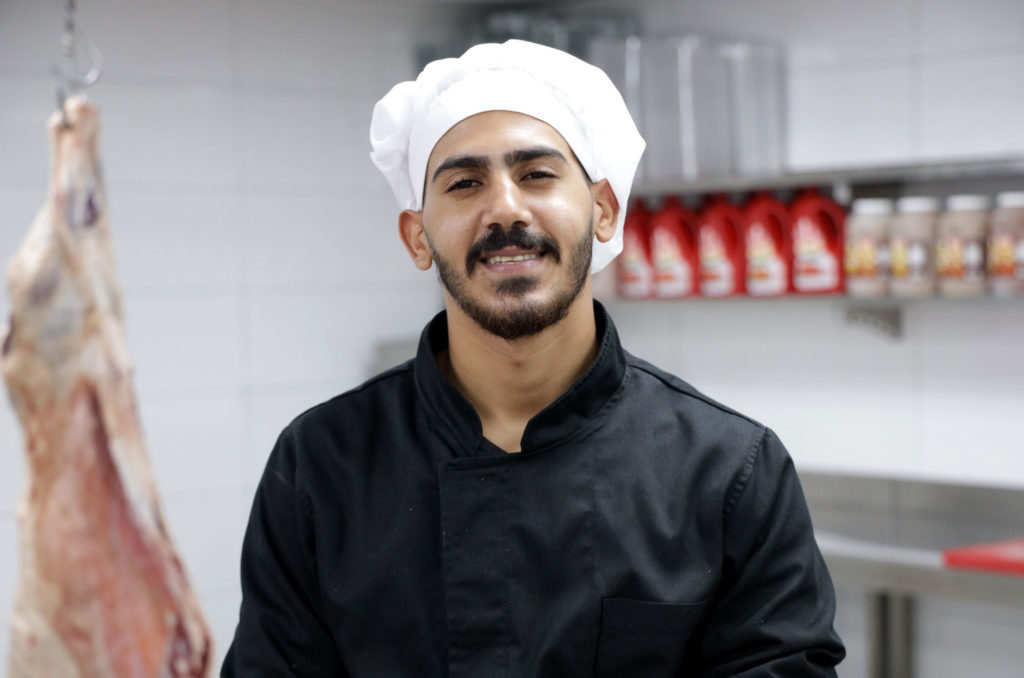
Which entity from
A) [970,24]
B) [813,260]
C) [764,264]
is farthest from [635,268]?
[970,24]

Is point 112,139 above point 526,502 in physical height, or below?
above

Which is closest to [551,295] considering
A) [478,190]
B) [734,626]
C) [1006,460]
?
[478,190]

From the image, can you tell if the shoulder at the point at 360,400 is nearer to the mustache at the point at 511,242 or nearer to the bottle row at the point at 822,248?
the mustache at the point at 511,242

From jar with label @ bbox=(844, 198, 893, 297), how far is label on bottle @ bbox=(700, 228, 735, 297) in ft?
1.08

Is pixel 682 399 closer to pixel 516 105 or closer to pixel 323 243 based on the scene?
pixel 516 105

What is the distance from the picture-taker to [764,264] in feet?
9.02

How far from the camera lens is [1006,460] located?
8.63ft

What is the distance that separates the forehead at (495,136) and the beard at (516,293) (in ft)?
0.33

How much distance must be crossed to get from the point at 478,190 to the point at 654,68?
181 centimetres

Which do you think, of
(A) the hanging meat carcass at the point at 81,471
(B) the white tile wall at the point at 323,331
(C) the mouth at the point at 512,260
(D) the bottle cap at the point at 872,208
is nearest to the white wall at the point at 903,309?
(D) the bottle cap at the point at 872,208

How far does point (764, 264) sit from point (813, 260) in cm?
13

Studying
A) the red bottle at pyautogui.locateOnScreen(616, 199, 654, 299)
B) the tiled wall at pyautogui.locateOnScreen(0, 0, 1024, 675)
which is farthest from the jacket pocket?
the red bottle at pyautogui.locateOnScreen(616, 199, 654, 299)

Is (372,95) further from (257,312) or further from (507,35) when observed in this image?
(257,312)

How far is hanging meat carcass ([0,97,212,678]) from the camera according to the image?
124 cm
